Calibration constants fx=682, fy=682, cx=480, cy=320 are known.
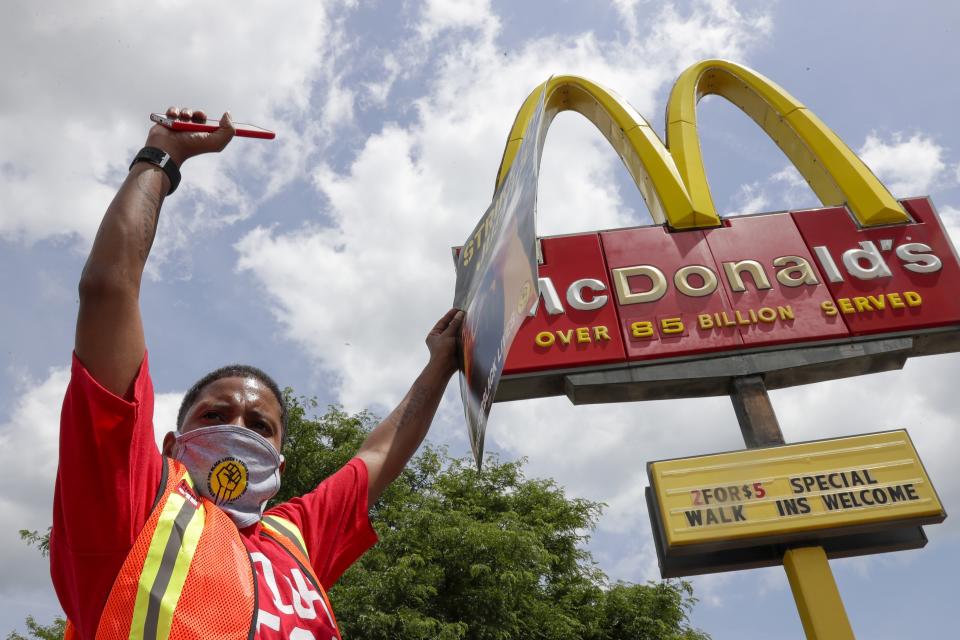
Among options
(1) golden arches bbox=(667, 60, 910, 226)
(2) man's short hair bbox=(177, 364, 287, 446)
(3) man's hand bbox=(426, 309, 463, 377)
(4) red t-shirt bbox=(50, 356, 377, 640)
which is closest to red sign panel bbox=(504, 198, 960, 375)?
(1) golden arches bbox=(667, 60, 910, 226)

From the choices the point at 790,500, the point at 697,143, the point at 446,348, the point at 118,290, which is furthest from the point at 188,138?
the point at 697,143

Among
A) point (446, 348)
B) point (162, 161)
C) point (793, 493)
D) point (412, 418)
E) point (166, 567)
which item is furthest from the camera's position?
point (793, 493)

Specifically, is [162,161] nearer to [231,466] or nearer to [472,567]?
[231,466]

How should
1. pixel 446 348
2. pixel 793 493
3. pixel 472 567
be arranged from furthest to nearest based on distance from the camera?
pixel 472 567
pixel 793 493
pixel 446 348

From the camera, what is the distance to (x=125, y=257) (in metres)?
1.27

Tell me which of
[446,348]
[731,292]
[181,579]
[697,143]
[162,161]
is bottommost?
[181,579]

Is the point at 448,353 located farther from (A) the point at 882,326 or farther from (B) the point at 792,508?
(A) the point at 882,326

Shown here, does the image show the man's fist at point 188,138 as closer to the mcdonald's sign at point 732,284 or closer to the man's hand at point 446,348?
the man's hand at point 446,348

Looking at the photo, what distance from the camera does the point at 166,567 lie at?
4.37ft

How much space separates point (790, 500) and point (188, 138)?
5.65 m

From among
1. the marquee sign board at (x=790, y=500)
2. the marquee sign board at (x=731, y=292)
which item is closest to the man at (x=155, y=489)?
the marquee sign board at (x=790, y=500)

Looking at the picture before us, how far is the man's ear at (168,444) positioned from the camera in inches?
69.8

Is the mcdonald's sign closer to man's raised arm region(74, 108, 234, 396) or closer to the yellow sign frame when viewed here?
the yellow sign frame

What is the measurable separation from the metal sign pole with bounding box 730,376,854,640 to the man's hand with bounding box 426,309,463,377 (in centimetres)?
440
